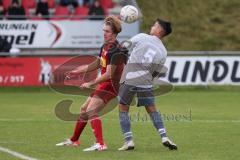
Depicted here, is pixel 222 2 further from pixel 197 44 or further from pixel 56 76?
pixel 56 76

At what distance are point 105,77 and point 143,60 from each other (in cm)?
79

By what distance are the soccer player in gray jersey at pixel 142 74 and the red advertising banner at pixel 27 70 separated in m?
14.1

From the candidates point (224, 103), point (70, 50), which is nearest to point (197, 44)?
point (70, 50)

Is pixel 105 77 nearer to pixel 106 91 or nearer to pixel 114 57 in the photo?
pixel 114 57

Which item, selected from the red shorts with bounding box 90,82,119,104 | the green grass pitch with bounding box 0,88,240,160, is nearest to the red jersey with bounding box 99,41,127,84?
the red shorts with bounding box 90,82,119,104

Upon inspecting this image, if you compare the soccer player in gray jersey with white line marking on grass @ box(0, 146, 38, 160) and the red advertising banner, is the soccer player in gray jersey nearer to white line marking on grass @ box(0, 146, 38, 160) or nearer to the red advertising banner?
white line marking on grass @ box(0, 146, 38, 160)

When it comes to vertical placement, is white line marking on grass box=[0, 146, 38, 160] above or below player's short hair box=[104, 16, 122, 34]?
below

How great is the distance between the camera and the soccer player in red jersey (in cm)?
1268

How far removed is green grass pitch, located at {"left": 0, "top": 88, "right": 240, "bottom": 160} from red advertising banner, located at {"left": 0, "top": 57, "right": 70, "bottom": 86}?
91 centimetres

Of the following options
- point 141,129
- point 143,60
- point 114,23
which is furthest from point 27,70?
point 114,23

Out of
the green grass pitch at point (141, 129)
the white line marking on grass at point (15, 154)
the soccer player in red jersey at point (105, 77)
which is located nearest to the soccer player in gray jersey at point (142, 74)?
the soccer player in red jersey at point (105, 77)

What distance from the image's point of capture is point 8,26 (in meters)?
29.2

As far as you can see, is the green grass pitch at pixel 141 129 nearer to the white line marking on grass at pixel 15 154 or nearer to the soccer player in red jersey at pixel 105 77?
the white line marking on grass at pixel 15 154

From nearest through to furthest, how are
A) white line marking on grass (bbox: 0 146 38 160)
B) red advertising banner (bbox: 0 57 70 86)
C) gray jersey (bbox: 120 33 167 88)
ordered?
1. white line marking on grass (bbox: 0 146 38 160)
2. gray jersey (bbox: 120 33 167 88)
3. red advertising banner (bbox: 0 57 70 86)
